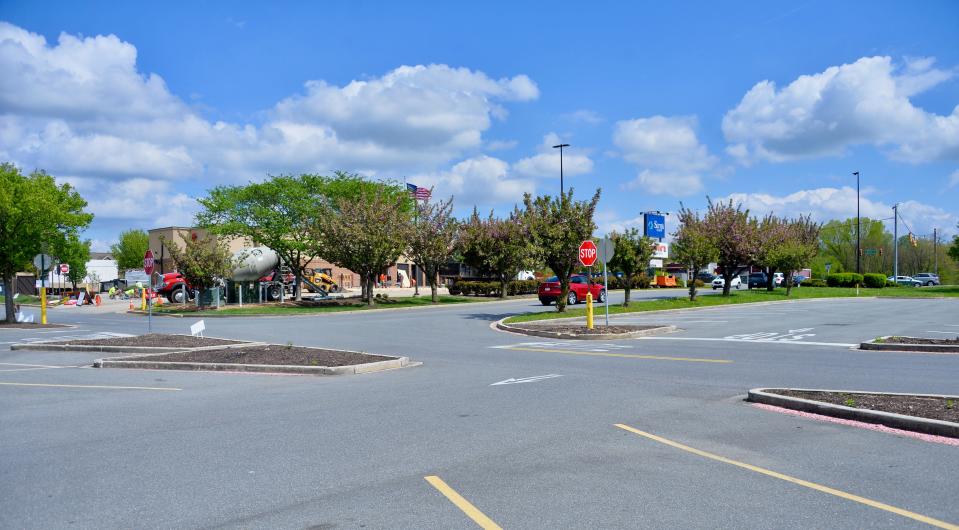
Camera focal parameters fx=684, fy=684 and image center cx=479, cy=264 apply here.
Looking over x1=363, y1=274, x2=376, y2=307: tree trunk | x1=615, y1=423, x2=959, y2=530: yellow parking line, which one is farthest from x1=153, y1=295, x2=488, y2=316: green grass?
x1=615, y1=423, x2=959, y2=530: yellow parking line

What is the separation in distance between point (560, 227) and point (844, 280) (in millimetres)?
43634

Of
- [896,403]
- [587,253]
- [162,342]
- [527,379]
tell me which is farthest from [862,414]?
[162,342]

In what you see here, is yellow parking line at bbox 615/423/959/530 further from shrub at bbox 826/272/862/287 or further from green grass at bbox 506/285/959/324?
shrub at bbox 826/272/862/287

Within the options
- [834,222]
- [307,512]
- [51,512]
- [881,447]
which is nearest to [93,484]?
[51,512]

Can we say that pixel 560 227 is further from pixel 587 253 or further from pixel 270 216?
pixel 270 216

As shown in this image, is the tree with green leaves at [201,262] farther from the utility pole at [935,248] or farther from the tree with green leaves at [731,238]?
the utility pole at [935,248]

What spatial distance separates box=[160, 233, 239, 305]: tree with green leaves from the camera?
35.7 meters

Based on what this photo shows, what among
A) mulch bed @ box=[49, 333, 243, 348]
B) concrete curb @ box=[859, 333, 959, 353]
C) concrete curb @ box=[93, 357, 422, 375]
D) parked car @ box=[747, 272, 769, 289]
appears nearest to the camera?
concrete curb @ box=[93, 357, 422, 375]

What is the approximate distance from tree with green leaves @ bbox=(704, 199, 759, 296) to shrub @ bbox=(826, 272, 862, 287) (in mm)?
18399

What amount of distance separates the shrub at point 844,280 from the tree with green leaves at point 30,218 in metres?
57.0

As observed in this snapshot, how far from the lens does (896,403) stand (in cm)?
846

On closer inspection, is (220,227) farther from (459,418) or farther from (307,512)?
(307,512)

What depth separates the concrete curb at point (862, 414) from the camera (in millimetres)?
7223

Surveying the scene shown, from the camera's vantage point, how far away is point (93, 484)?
226 inches
